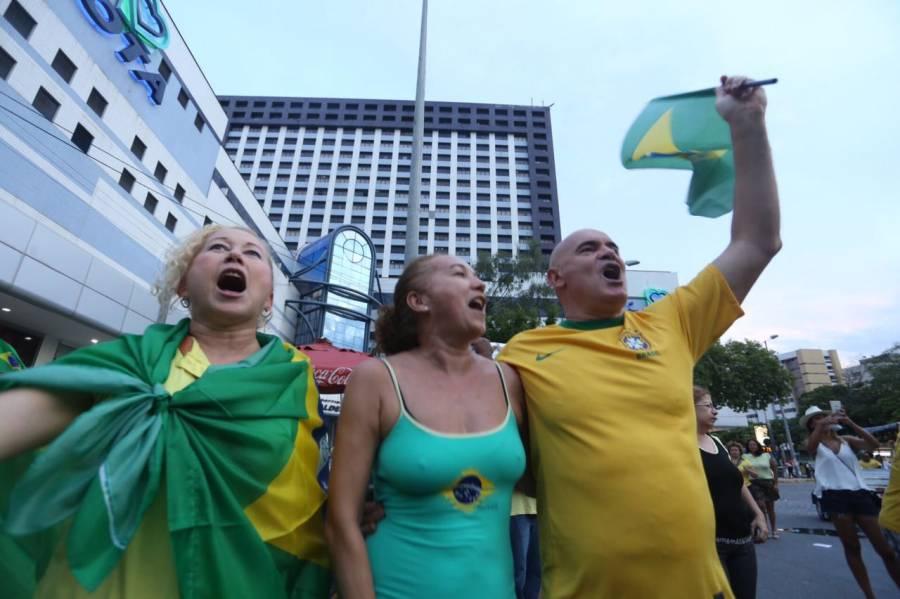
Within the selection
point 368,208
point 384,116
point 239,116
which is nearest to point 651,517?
point 368,208

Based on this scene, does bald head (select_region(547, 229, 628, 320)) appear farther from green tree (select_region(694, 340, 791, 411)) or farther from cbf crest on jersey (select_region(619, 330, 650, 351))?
green tree (select_region(694, 340, 791, 411))

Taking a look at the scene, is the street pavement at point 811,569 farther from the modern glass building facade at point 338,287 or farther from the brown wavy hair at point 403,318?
the modern glass building facade at point 338,287

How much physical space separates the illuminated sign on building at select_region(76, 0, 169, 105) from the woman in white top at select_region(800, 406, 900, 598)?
64.8 ft

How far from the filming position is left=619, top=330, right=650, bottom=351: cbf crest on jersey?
163cm

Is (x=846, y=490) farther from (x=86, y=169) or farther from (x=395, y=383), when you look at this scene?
(x=86, y=169)

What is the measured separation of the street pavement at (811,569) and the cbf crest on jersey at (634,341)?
4.65m

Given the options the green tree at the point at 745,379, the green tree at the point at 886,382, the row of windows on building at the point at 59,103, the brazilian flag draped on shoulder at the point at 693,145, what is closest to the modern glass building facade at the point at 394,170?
the green tree at the point at 745,379

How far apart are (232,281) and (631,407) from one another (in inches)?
59.0

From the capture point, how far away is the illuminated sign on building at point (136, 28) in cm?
1341

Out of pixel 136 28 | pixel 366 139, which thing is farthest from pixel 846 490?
pixel 366 139

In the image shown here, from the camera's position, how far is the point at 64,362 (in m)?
1.24

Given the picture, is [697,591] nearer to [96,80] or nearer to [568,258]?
[568,258]

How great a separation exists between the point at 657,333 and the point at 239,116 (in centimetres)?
7644

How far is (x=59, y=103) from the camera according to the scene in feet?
38.4
